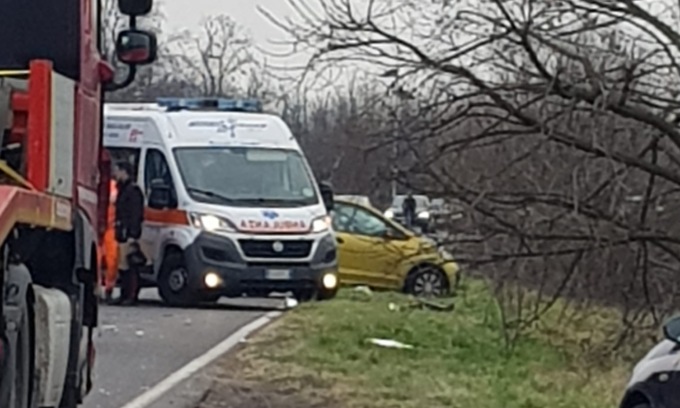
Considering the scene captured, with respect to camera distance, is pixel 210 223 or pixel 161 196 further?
pixel 161 196

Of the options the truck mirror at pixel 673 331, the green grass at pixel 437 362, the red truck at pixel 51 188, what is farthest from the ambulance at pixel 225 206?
the truck mirror at pixel 673 331

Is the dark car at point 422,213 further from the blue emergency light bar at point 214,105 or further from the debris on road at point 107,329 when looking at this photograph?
the blue emergency light bar at point 214,105

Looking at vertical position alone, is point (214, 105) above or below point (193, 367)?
above

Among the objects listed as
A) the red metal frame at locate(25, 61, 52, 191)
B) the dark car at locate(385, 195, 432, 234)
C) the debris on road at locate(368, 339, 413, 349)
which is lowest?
the debris on road at locate(368, 339, 413, 349)

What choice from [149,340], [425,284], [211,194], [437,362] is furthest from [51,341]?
[425,284]

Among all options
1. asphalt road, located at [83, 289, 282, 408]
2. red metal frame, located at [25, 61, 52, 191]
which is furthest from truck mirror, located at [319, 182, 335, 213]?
red metal frame, located at [25, 61, 52, 191]

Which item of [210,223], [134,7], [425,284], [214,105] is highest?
[134,7]

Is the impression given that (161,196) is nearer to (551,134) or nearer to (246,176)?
(246,176)

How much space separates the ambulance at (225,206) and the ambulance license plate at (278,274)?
0.01m

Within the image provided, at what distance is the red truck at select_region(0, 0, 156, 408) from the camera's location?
877cm

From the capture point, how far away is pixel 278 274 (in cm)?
2391

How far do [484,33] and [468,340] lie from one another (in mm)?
4683

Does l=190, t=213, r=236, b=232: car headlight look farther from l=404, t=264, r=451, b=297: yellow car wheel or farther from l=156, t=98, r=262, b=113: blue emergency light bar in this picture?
l=404, t=264, r=451, b=297: yellow car wheel

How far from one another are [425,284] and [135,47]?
17.0 metres
